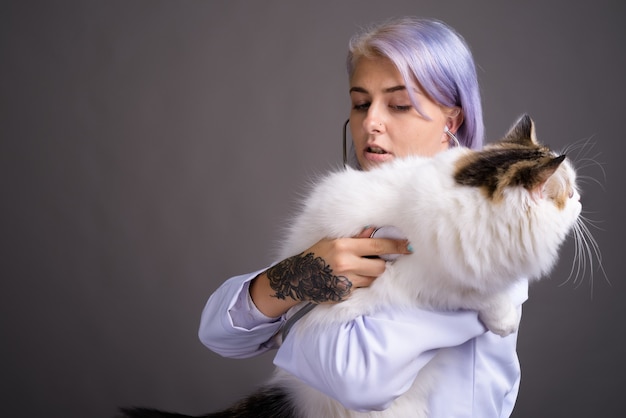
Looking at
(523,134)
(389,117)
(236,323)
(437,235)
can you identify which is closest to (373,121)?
(389,117)

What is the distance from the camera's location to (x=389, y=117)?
1.66 meters

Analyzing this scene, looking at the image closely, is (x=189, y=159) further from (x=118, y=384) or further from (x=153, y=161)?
(x=118, y=384)

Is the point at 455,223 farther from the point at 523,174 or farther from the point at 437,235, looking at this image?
the point at 523,174

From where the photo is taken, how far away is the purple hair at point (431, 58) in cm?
164

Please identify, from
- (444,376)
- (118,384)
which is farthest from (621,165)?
(118,384)

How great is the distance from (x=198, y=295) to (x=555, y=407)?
6.25 feet

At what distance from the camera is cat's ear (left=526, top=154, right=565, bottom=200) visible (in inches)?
41.7

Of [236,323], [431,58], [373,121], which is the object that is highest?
[431,58]

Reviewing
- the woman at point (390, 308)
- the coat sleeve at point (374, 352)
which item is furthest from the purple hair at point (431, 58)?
the coat sleeve at point (374, 352)

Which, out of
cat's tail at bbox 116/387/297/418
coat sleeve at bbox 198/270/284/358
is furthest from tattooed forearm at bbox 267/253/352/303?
cat's tail at bbox 116/387/297/418

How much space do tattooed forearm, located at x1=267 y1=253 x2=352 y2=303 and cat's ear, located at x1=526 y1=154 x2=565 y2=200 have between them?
16.7 inches

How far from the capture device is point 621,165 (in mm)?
2863

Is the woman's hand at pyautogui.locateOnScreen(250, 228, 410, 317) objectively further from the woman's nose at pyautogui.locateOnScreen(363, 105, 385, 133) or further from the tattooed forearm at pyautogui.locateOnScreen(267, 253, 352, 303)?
the woman's nose at pyautogui.locateOnScreen(363, 105, 385, 133)

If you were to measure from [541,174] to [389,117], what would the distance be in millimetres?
642
